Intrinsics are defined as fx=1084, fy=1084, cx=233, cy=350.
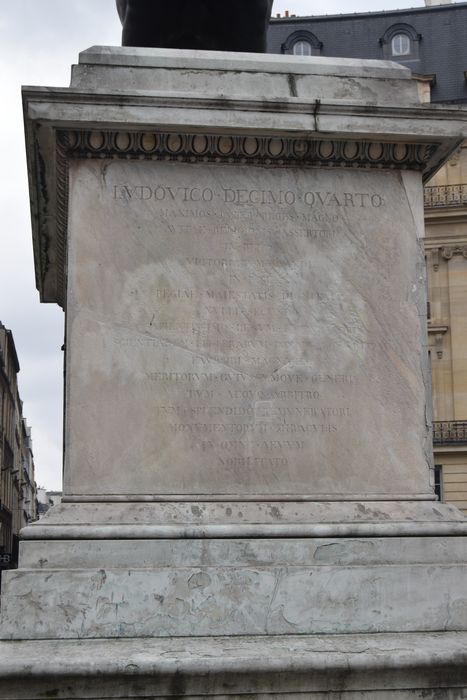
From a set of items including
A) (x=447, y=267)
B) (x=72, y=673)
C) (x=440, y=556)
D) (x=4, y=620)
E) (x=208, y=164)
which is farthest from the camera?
(x=447, y=267)

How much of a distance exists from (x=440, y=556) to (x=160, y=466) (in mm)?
1452

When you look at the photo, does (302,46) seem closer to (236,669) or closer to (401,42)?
(401,42)

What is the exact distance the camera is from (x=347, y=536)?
17.3 ft

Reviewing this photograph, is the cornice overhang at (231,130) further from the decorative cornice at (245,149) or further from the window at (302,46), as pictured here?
the window at (302,46)

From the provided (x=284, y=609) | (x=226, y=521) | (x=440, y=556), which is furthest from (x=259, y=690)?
(x=440, y=556)

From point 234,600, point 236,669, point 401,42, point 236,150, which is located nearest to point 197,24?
point 236,150

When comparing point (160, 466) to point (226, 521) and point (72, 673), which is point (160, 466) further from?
point (72, 673)

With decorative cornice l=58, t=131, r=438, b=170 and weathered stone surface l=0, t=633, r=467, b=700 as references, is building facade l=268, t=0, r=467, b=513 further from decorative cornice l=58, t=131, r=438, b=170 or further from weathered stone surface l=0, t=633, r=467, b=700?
weathered stone surface l=0, t=633, r=467, b=700

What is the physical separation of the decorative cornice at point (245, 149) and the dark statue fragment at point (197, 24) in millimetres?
1001

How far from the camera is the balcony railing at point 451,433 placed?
41.7 meters

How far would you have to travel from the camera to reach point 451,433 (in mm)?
41750

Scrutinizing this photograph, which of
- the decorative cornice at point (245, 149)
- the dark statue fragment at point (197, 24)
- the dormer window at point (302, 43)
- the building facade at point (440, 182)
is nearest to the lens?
the decorative cornice at point (245, 149)

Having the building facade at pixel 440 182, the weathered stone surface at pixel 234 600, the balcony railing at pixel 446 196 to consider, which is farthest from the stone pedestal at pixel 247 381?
the balcony railing at pixel 446 196

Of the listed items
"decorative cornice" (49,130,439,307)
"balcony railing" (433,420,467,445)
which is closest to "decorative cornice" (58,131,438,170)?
"decorative cornice" (49,130,439,307)
